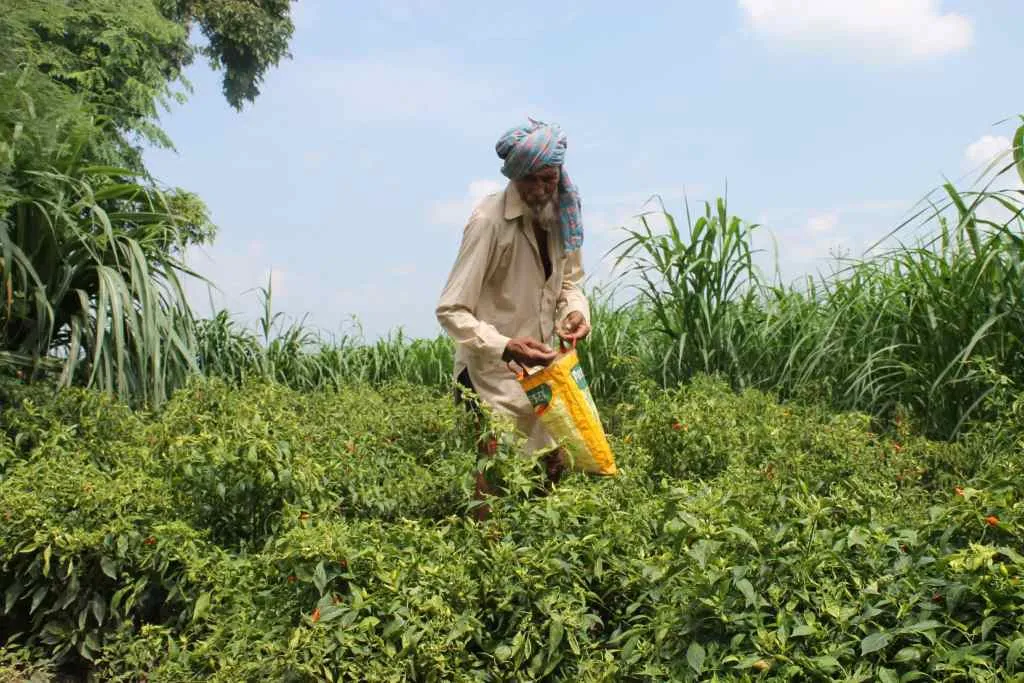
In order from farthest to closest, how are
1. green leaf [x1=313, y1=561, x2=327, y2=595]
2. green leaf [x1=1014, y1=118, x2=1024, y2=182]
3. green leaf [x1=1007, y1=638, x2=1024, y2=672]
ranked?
green leaf [x1=1014, y1=118, x2=1024, y2=182] → green leaf [x1=313, y1=561, x2=327, y2=595] → green leaf [x1=1007, y1=638, x2=1024, y2=672]

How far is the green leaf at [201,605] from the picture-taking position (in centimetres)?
316

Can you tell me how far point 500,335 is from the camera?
3.54 meters

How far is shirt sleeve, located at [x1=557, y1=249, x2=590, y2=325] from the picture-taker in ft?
12.6

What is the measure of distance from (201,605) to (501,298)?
1393mm

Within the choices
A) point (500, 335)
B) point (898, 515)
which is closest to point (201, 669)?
point (500, 335)

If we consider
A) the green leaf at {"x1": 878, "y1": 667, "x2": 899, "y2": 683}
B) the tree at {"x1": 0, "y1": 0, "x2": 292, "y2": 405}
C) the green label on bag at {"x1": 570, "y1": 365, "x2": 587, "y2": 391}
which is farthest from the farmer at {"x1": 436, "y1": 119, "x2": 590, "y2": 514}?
the tree at {"x1": 0, "y1": 0, "x2": 292, "y2": 405}

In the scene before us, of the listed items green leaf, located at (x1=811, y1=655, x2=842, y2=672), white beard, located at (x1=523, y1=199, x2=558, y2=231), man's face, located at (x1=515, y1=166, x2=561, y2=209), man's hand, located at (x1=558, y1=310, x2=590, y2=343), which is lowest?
green leaf, located at (x1=811, y1=655, x2=842, y2=672)

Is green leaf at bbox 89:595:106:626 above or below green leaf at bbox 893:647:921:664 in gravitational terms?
above

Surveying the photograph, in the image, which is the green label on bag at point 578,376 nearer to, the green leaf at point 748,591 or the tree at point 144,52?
the green leaf at point 748,591

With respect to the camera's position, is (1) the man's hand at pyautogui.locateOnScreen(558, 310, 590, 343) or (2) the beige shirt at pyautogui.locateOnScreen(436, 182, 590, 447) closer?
(2) the beige shirt at pyautogui.locateOnScreen(436, 182, 590, 447)

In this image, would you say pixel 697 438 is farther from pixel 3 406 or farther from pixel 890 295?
pixel 3 406

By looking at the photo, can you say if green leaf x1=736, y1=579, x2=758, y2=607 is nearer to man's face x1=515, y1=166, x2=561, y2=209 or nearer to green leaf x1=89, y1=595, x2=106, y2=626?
man's face x1=515, y1=166, x2=561, y2=209

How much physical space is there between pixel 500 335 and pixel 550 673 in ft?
3.96

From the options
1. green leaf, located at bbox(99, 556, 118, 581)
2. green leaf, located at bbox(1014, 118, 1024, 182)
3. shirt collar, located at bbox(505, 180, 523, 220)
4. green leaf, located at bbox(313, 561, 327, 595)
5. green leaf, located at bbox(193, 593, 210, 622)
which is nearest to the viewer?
green leaf, located at bbox(313, 561, 327, 595)
